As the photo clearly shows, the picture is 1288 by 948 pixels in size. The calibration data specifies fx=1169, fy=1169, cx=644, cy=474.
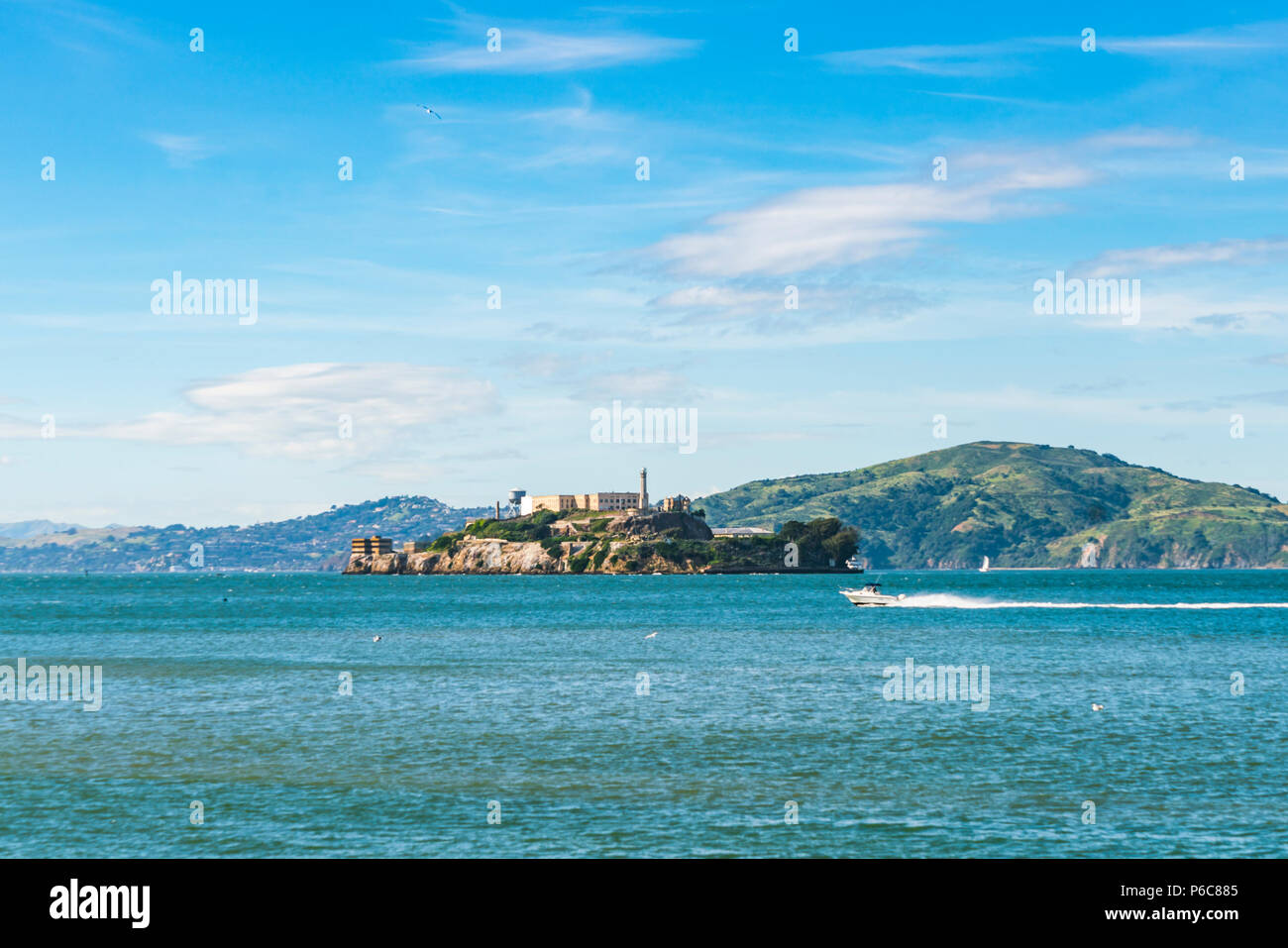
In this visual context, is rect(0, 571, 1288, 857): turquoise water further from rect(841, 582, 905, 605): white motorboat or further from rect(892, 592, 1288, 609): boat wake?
rect(892, 592, 1288, 609): boat wake

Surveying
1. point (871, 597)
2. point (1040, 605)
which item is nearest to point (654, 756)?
point (871, 597)

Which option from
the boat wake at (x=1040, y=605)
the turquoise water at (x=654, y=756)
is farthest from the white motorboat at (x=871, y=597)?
the turquoise water at (x=654, y=756)

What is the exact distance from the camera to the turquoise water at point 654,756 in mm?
30344

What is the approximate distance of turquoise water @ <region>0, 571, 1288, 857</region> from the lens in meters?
30.3

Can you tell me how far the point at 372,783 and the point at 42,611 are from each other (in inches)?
6886

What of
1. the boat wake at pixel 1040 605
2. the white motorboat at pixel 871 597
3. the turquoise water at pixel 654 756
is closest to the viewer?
the turquoise water at pixel 654 756

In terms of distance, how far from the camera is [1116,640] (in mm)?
100000

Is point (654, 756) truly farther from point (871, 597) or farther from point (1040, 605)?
point (1040, 605)

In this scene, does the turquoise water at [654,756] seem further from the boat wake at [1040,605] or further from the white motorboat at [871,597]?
the boat wake at [1040,605]

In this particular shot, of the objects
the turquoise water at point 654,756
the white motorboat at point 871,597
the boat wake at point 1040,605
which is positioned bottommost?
the boat wake at point 1040,605

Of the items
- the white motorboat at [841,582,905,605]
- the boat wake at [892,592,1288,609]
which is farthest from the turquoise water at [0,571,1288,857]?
the boat wake at [892,592,1288,609]

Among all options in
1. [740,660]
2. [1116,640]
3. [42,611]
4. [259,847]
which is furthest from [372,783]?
[42,611]

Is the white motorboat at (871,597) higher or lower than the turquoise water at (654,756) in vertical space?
lower
